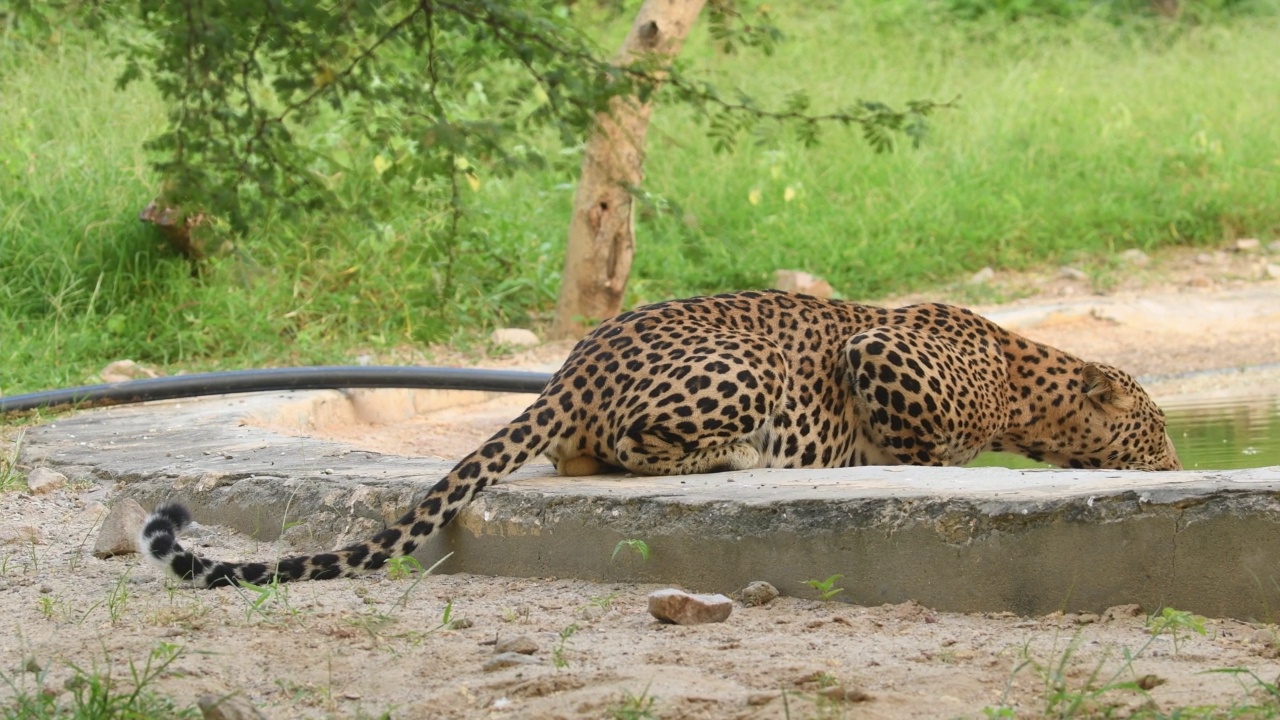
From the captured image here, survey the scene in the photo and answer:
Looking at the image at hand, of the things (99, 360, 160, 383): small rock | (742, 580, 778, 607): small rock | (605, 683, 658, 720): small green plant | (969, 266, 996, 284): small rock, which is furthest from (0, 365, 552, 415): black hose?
(969, 266, 996, 284): small rock

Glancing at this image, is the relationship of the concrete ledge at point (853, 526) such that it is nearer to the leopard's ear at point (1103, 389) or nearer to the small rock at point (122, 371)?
the leopard's ear at point (1103, 389)

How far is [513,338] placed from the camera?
9328mm

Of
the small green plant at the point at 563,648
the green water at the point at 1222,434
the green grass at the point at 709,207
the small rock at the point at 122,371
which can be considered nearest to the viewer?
the small green plant at the point at 563,648

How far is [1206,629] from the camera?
3.19m

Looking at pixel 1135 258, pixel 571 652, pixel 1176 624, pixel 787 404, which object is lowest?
pixel 571 652

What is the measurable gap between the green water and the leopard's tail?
2599 millimetres

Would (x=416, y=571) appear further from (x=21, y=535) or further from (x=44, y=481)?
(x=44, y=481)

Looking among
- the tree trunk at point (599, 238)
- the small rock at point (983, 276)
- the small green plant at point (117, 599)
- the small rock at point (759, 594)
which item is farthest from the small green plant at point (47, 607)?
the small rock at point (983, 276)

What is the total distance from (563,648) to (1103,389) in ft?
9.84

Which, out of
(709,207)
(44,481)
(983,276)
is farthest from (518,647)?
(709,207)

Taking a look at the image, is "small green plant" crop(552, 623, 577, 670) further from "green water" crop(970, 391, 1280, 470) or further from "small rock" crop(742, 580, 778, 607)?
"green water" crop(970, 391, 1280, 470)

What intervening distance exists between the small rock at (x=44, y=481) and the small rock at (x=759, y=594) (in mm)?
2656

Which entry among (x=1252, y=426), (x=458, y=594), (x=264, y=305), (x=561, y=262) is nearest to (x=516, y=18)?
(x=458, y=594)

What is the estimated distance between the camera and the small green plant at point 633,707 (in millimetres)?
2619
